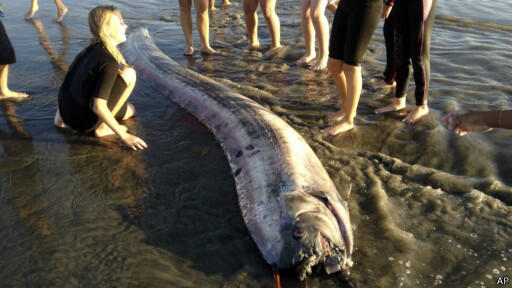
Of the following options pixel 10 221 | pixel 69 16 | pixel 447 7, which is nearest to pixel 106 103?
pixel 10 221

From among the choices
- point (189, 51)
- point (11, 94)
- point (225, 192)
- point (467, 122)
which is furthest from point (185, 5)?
point (467, 122)

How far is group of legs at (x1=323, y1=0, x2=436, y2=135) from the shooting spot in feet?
12.8

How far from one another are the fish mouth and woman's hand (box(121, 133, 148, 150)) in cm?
230

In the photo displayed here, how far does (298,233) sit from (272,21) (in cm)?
524

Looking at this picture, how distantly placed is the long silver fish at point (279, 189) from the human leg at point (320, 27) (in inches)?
Result: 81.3

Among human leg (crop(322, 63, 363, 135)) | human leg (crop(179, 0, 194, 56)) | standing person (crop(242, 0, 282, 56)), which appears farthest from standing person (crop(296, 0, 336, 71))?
human leg (crop(179, 0, 194, 56))

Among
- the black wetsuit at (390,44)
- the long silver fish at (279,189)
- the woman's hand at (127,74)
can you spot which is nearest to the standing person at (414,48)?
the black wetsuit at (390,44)

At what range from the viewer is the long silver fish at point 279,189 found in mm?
2479

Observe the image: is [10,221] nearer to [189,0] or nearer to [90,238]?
[90,238]

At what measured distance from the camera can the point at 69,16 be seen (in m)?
9.58

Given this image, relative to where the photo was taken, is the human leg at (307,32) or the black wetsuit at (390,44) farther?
the human leg at (307,32)

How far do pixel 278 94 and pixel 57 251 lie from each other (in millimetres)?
3492

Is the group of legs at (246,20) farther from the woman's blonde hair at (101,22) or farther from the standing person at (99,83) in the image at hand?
the woman's blonde hair at (101,22)

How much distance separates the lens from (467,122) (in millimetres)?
2326
